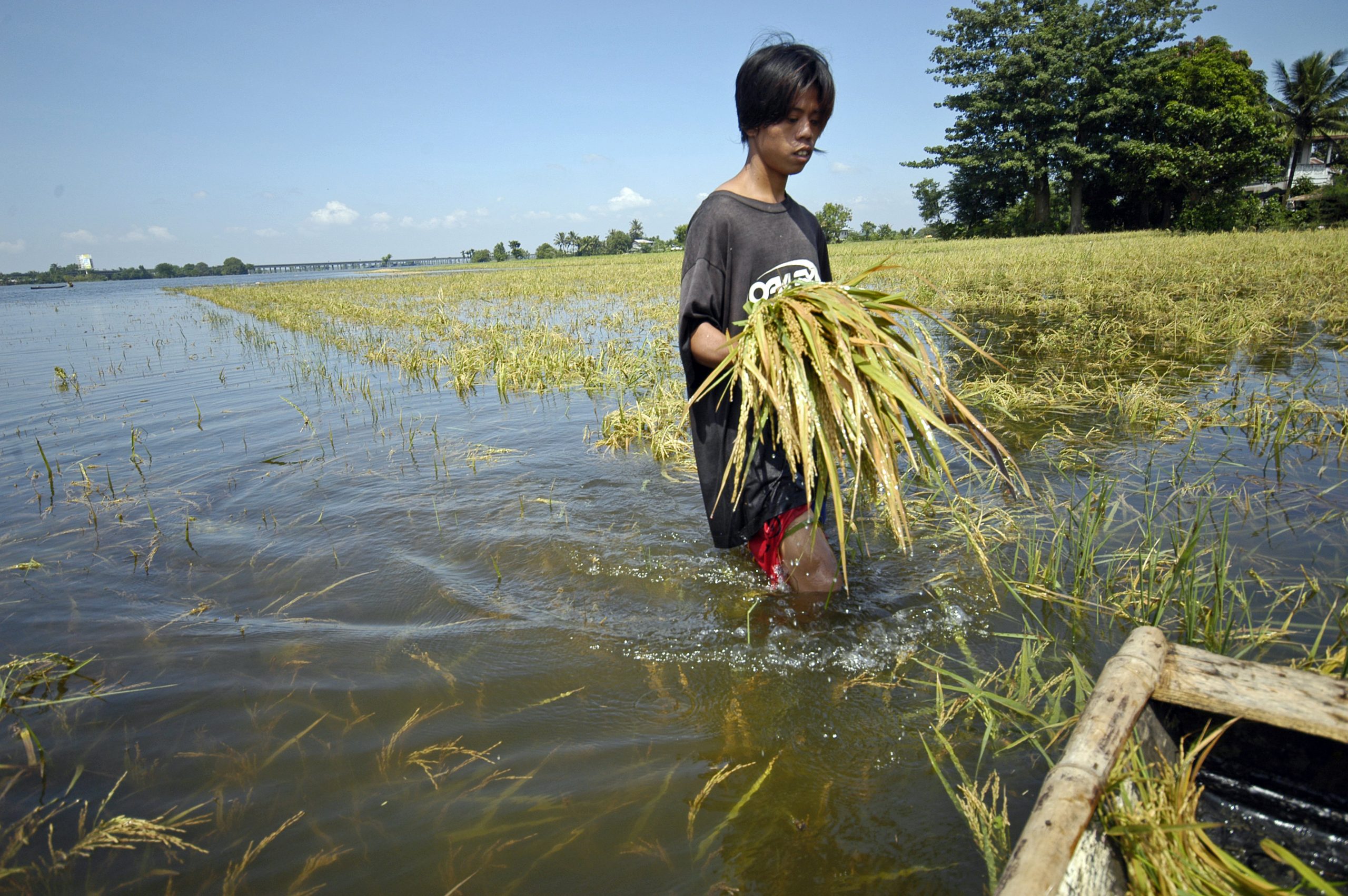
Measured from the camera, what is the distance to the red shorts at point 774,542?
6.90 ft

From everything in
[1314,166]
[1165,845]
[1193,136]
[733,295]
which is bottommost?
[1165,845]

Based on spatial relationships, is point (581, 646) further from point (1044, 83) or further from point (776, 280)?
point (1044, 83)

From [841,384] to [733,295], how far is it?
0.50 meters

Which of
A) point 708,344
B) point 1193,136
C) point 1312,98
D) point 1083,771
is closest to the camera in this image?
point 1083,771

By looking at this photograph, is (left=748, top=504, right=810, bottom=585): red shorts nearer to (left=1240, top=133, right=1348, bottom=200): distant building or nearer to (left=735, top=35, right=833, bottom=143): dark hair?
(left=735, top=35, right=833, bottom=143): dark hair

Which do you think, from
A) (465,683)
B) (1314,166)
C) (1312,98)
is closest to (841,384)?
(465,683)

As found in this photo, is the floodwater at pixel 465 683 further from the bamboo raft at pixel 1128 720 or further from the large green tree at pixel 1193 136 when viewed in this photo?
the large green tree at pixel 1193 136

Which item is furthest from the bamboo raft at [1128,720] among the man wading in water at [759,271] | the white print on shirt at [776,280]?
the white print on shirt at [776,280]

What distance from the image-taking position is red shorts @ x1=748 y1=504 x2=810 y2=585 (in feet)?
6.90

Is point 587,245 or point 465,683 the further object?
point 587,245

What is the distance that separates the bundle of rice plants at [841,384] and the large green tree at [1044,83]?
1235 inches

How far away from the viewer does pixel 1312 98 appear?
31.0 meters

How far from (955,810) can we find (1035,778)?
21 cm

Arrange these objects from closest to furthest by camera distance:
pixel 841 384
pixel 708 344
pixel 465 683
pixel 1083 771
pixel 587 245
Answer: pixel 1083 771 → pixel 841 384 → pixel 708 344 → pixel 465 683 → pixel 587 245
